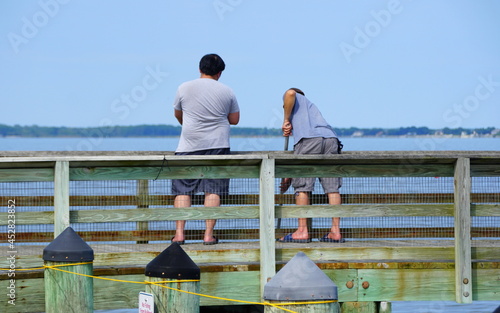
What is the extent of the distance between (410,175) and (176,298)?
10.0ft

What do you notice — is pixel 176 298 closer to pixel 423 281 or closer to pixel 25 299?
pixel 25 299

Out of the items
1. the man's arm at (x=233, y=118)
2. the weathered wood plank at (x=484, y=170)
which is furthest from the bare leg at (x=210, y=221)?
the weathered wood plank at (x=484, y=170)

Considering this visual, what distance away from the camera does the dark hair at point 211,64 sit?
8133 mm

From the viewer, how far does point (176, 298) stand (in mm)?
5461

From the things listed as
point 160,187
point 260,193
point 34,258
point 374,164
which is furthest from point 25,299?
point 374,164

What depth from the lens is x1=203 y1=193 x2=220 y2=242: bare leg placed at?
780cm

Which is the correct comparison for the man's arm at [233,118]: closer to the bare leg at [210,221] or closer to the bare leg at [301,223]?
the bare leg at [210,221]

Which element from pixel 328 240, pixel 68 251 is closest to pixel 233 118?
pixel 328 240

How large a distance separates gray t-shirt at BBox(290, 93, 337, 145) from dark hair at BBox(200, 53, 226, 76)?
806mm

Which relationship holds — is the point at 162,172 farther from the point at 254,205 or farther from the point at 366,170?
the point at 366,170

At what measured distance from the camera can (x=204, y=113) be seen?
8.06 m

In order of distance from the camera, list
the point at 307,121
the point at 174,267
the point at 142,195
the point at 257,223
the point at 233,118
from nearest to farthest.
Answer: the point at 174,267 → the point at 257,223 → the point at 142,195 → the point at 233,118 → the point at 307,121

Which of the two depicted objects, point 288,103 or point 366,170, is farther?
point 288,103

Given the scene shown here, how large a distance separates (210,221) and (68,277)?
2129mm
